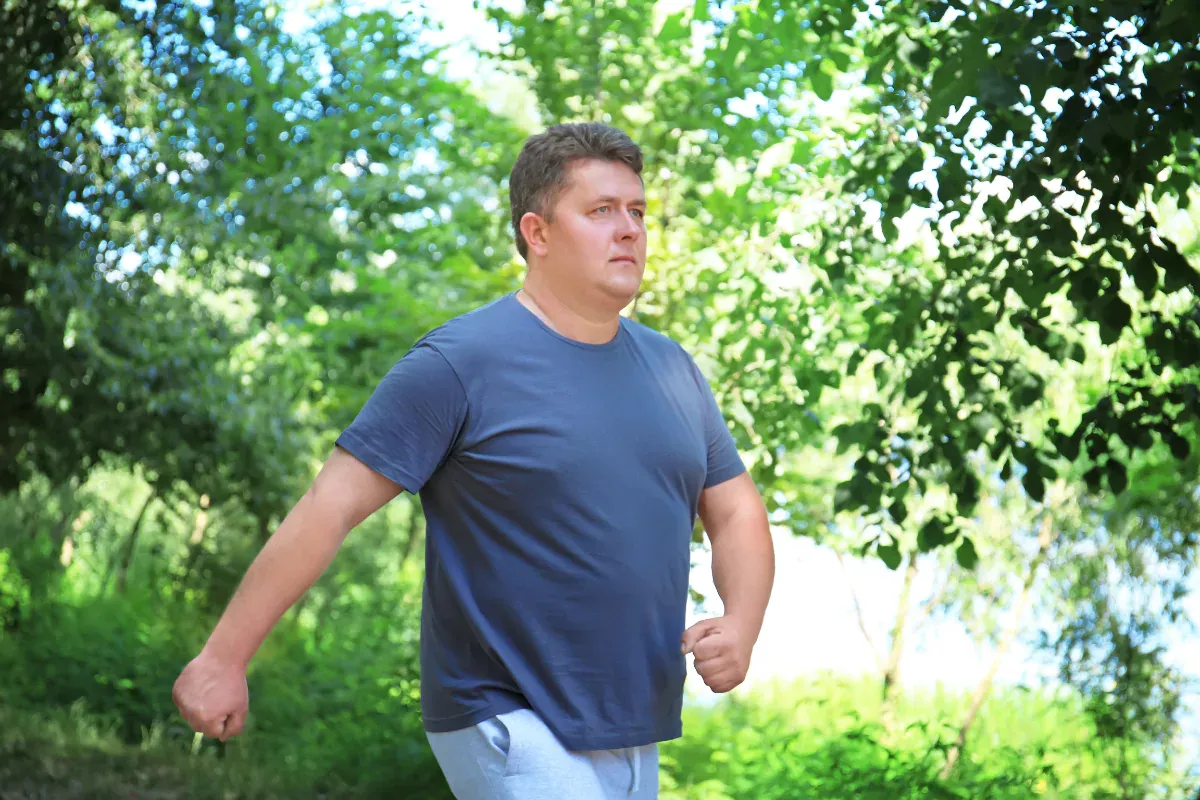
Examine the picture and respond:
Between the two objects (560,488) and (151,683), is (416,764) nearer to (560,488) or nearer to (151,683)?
(151,683)

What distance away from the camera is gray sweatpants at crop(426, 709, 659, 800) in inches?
77.4

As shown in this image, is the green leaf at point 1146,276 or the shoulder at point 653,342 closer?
the shoulder at point 653,342

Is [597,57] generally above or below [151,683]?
above

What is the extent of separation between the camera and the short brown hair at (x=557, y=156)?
2.22 meters

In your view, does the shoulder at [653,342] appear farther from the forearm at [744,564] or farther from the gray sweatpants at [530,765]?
the gray sweatpants at [530,765]

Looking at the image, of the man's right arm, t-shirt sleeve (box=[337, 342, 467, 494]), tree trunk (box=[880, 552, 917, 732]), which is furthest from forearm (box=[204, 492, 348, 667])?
tree trunk (box=[880, 552, 917, 732])

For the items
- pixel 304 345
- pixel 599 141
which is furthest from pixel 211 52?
pixel 599 141

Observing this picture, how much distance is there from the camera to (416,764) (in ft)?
19.8

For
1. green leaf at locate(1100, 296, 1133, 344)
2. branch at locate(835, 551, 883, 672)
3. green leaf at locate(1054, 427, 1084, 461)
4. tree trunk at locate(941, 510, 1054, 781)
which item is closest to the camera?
green leaf at locate(1100, 296, 1133, 344)

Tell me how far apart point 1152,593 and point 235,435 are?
5078 mm

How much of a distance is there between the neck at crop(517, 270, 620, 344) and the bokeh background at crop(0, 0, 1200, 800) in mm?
1295

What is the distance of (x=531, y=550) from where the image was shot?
2.02 metres

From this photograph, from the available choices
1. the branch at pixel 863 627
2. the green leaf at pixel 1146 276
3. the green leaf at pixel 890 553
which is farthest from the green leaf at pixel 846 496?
the branch at pixel 863 627

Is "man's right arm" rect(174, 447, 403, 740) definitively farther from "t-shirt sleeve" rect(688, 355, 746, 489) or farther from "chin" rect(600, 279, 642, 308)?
"t-shirt sleeve" rect(688, 355, 746, 489)
